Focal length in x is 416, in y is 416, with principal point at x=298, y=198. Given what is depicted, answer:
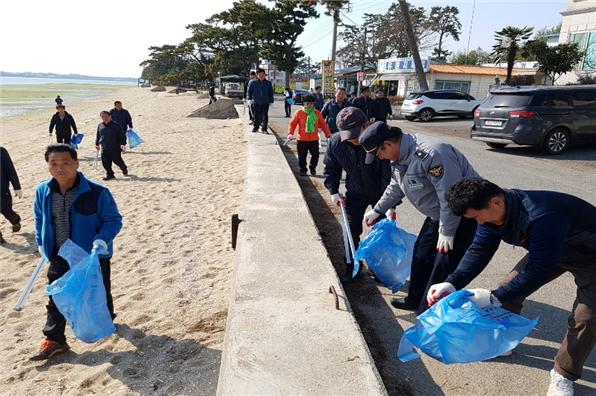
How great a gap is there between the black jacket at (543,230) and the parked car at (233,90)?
37179mm

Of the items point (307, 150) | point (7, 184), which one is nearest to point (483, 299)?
point (7, 184)

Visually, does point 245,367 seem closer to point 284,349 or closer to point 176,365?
point 284,349

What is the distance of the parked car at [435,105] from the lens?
65.0 feet

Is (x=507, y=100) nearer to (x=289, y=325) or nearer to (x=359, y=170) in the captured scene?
(x=359, y=170)

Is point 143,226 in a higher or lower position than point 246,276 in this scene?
lower

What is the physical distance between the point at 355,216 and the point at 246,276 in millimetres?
1242

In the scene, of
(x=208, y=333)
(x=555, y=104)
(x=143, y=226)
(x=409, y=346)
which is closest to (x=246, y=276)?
(x=208, y=333)

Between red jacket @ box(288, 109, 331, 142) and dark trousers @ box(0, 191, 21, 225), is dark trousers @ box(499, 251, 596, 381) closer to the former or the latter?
red jacket @ box(288, 109, 331, 142)

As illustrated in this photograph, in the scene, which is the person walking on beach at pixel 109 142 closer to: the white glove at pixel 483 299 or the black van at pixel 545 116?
the white glove at pixel 483 299

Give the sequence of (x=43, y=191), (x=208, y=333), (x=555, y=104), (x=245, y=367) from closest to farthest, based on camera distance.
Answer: (x=245, y=367)
(x=43, y=191)
(x=208, y=333)
(x=555, y=104)

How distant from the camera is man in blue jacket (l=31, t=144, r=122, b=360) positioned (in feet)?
9.66

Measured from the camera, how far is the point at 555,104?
10281mm

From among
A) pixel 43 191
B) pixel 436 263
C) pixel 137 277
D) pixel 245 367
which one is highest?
pixel 43 191

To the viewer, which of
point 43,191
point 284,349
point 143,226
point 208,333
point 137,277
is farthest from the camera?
point 143,226
